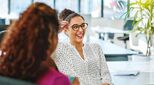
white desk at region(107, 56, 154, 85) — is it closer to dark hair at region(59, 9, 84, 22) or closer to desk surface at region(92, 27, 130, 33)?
dark hair at region(59, 9, 84, 22)

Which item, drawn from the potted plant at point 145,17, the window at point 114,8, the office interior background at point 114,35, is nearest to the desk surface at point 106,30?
the office interior background at point 114,35

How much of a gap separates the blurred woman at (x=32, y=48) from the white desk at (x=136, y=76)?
4.34 feet

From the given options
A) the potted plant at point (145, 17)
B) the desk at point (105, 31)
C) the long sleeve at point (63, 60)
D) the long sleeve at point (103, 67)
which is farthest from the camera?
the desk at point (105, 31)

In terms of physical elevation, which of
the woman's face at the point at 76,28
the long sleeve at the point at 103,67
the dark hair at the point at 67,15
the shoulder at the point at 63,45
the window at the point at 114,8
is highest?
the window at the point at 114,8

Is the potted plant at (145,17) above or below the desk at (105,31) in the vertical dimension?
above

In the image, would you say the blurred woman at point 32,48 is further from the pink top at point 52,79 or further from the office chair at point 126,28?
the office chair at point 126,28

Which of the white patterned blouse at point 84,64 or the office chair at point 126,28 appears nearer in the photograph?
the white patterned blouse at point 84,64

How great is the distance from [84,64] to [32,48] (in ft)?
4.16

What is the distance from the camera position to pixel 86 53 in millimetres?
2482

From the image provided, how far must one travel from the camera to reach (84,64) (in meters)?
2.42

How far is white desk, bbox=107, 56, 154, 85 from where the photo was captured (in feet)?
8.05

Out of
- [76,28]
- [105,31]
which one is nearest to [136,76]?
[76,28]

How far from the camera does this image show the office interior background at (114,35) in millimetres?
2689

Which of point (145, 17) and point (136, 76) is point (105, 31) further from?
point (136, 76)
